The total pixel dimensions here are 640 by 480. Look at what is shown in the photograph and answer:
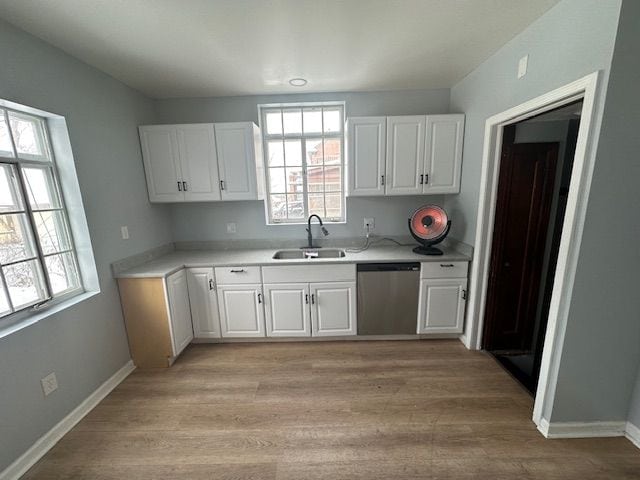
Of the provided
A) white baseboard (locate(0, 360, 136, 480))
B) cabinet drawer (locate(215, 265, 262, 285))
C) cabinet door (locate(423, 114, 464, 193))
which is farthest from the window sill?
cabinet door (locate(423, 114, 464, 193))

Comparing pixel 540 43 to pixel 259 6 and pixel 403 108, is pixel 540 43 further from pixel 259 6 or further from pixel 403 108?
pixel 259 6

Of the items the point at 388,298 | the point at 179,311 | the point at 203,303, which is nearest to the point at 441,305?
the point at 388,298

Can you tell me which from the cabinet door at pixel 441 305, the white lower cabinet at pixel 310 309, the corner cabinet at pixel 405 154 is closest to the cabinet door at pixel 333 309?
the white lower cabinet at pixel 310 309

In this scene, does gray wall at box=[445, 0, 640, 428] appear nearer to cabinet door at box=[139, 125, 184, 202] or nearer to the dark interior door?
the dark interior door

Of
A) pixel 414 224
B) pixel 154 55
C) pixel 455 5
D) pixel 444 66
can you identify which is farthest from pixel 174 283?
pixel 444 66

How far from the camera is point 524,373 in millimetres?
2098

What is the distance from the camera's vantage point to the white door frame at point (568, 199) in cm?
124

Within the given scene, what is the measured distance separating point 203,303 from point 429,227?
240 centimetres

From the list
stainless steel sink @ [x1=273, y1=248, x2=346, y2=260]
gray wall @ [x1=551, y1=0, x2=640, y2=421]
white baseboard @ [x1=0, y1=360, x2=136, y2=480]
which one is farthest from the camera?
stainless steel sink @ [x1=273, y1=248, x2=346, y2=260]

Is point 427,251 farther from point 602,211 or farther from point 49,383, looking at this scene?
point 49,383

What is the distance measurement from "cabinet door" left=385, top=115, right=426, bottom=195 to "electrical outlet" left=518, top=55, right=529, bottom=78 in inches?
30.8

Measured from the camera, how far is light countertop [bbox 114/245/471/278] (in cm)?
221

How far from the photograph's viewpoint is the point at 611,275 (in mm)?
1332

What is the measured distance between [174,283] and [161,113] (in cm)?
192
